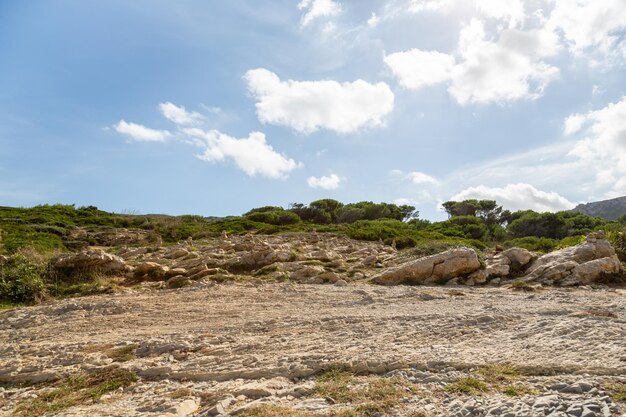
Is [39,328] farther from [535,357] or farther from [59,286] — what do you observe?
[535,357]

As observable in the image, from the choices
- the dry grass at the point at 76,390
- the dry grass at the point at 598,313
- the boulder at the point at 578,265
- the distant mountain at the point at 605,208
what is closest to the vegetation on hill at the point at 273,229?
the boulder at the point at 578,265

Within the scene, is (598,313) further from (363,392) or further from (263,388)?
(263,388)

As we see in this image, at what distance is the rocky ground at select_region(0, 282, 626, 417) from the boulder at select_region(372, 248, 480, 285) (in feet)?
9.77

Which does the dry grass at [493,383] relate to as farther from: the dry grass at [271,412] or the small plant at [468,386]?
the dry grass at [271,412]

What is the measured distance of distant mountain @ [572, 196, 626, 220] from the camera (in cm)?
9488

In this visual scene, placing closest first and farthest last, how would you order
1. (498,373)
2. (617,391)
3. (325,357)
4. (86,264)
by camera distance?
(617,391), (498,373), (325,357), (86,264)

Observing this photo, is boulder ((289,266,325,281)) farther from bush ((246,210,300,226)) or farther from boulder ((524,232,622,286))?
bush ((246,210,300,226))

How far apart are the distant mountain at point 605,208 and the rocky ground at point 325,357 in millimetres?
102350

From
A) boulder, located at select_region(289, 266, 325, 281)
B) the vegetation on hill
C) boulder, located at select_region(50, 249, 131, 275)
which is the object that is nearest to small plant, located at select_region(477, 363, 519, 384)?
boulder, located at select_region(289, 266, 325, 281)

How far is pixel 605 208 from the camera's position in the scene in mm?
99875

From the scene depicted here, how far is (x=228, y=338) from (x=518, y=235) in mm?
39348

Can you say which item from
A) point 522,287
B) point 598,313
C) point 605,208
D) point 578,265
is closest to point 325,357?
point 598,313

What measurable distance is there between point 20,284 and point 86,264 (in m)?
2.30

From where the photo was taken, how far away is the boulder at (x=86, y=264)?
14.6m
